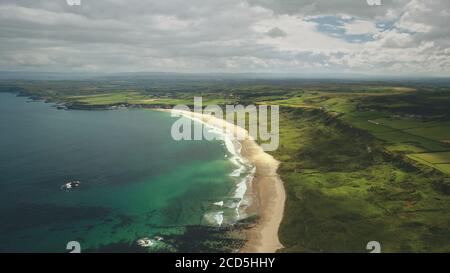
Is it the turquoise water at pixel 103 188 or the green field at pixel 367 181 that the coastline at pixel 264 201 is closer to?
the green field at pixel 367 181

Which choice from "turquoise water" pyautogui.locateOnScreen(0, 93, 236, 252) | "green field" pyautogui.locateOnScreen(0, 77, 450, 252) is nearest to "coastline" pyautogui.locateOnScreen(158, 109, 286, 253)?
"green field" pyautogui.locateOnScreen(0, 77, 450, 252)

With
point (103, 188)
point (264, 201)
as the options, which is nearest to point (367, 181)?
point (264, 201)

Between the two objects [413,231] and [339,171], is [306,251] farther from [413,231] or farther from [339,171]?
[339,171]

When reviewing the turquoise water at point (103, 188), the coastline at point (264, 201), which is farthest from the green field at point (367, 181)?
the turquoise water at point (103, 188)

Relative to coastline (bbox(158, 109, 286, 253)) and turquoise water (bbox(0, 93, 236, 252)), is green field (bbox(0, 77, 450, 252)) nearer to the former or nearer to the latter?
coastline (bbox(158, 109, 286, 253))

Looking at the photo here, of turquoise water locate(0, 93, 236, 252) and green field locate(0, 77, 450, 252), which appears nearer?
green field locate(0, 77, 450, 252)
